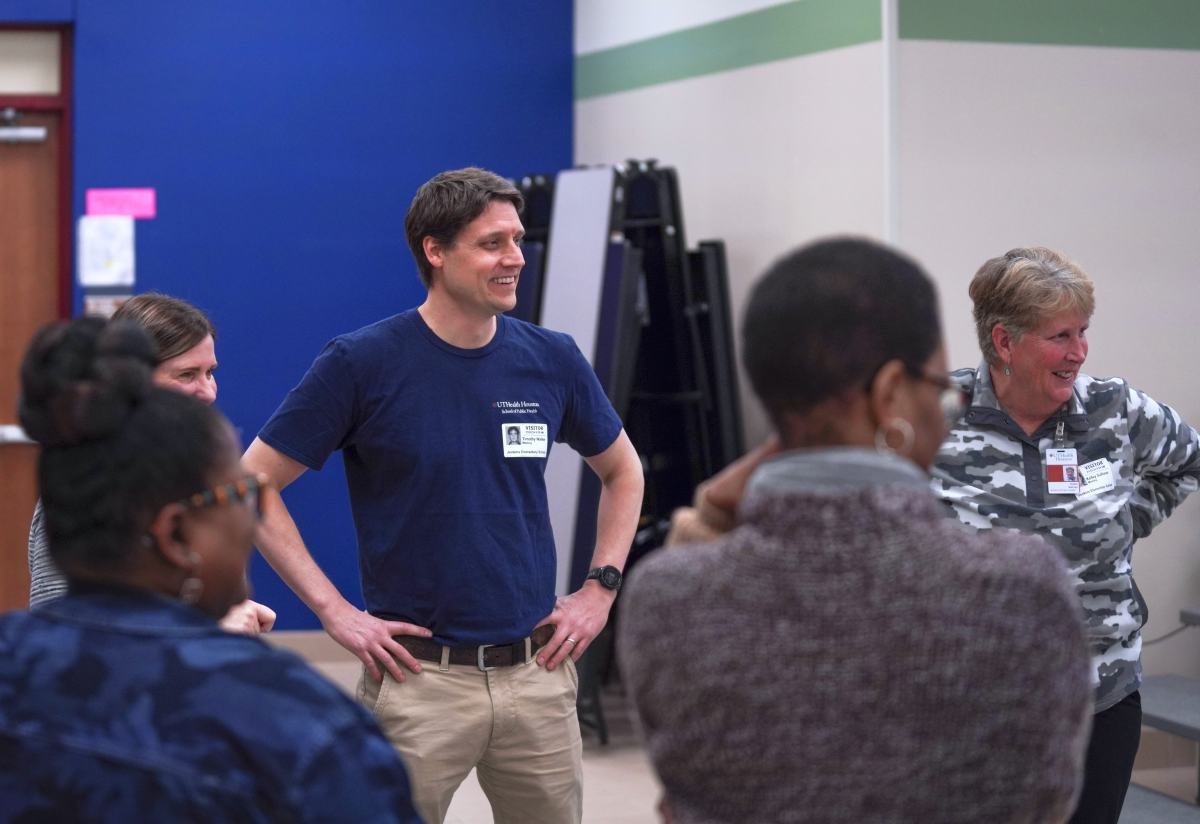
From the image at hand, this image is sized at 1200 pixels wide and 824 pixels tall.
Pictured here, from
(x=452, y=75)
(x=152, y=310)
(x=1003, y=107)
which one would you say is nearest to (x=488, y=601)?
(x=152, y=310)

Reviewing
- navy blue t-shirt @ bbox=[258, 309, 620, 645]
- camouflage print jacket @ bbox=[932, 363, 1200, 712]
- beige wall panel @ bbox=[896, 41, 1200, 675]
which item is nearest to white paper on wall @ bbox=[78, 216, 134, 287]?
beige wall panel @ bbox=[896, 41, 1200, 675]

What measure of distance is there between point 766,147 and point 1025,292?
3.21 meters

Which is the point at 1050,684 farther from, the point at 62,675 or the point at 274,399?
the point at 274,399

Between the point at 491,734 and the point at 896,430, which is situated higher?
the point at 896,430

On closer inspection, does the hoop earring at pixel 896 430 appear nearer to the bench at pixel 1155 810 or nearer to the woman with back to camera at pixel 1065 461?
the woman with back to camera at pixel 1065 461

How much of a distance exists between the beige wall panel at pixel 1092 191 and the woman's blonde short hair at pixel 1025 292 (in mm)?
2132

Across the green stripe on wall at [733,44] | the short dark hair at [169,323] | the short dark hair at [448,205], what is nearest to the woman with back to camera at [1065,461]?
the short dark hair at [448,205]

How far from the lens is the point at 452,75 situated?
23.6 feet

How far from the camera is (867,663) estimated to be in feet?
4.40

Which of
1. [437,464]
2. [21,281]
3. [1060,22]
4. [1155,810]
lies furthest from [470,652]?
[21,281]

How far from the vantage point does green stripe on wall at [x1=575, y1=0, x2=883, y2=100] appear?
17.3 feet

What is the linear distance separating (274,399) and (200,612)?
5.65m

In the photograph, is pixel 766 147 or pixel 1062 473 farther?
pixel 766 147

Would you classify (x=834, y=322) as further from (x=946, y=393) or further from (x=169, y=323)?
(x=169, y=323)
